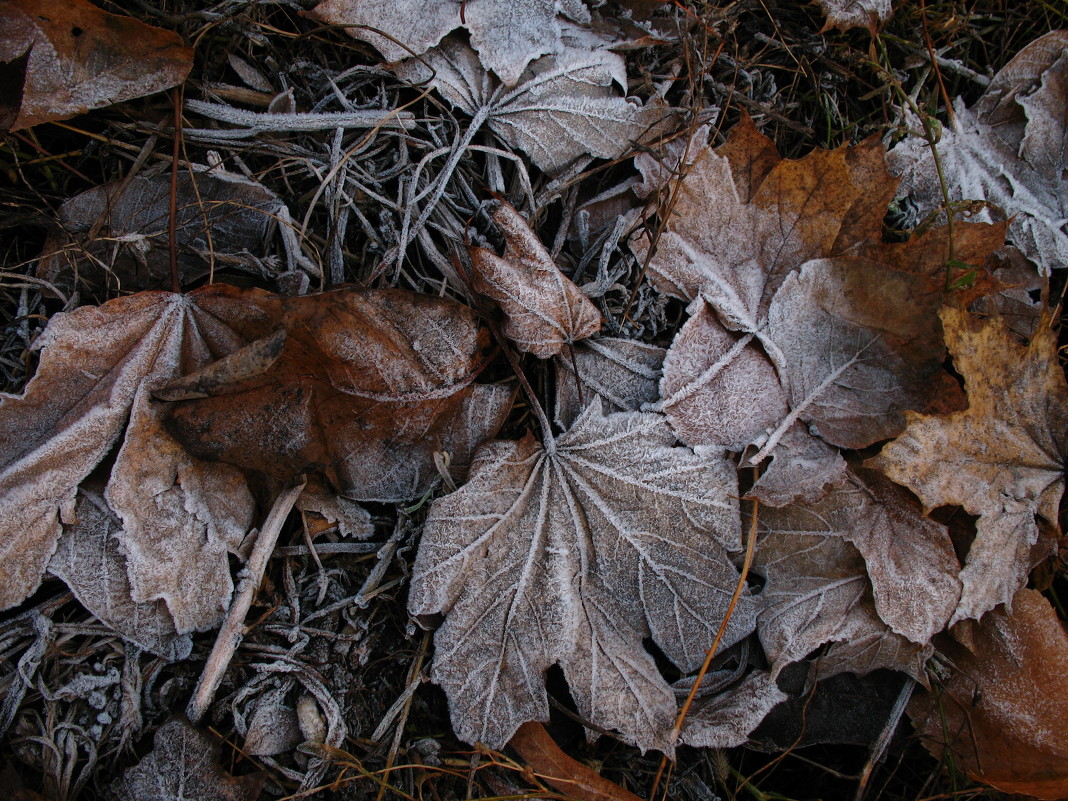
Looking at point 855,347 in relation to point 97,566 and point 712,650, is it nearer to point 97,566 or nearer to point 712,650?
point 712,650

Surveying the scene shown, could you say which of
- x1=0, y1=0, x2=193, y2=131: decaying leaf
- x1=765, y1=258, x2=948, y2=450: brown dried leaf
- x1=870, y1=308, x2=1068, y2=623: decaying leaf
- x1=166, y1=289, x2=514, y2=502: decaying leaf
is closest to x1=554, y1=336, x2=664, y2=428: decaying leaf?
x1=166, y1=289, x2=514, y2=502: decaying leaf

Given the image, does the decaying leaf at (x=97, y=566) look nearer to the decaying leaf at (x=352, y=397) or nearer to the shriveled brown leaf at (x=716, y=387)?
the decaying leaf at (x=352, y=397)

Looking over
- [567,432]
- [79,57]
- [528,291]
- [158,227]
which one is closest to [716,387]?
[567,432]

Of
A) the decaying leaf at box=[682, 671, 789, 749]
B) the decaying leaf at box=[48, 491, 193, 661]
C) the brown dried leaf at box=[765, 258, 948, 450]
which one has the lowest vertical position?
the decaying leaf at box=[682, 671, 789, 749]

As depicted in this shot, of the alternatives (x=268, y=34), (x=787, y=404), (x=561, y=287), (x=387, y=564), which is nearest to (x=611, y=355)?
(x=561, y=287)

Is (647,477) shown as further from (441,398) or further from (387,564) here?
(387,564)

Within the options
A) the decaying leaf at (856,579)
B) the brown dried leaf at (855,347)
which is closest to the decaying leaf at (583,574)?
the decaying leaf at (856,579)

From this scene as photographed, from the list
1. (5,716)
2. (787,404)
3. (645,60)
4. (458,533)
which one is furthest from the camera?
(645,60)

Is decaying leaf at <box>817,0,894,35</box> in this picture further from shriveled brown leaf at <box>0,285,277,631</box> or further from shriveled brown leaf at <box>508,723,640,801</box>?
shriveled brown leaf at <box>508,723,640,801</box>
